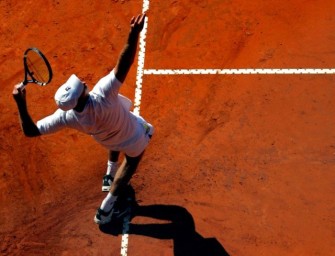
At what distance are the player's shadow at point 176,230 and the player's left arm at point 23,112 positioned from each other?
1.97m

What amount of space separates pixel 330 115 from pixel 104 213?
3756mm

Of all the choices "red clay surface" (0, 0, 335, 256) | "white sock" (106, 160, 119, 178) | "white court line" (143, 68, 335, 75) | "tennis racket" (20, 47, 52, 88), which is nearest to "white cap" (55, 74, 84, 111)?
"tennis racket" (20, 47, 52, 88)

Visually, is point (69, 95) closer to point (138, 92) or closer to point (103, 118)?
point (103, 118)

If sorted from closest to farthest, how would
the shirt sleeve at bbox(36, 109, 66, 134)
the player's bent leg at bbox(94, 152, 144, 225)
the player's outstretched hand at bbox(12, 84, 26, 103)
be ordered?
the player's outstretched hand at bbox(12, 84, 26, 103) < the shirt sleeve at bbox(36, 109, 66, 134) < the player's bent leg at bbox(94, 152, 144, 225)

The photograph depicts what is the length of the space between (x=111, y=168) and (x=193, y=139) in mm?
1345

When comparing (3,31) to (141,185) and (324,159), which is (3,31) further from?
(324,159)

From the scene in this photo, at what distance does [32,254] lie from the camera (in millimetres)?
7211

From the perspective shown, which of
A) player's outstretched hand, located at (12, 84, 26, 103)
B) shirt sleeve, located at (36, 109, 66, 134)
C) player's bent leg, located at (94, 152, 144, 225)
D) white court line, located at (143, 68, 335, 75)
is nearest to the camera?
player's outstretched hand, located at (12, 84, 26, 103)

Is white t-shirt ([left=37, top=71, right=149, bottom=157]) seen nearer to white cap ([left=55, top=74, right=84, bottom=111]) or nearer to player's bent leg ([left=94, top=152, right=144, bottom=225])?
white cap ([left=55, top=74, right=84, bottom=111])

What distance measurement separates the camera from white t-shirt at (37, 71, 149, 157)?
607 cm

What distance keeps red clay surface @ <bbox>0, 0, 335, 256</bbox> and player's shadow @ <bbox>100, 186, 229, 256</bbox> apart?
0.05 ft

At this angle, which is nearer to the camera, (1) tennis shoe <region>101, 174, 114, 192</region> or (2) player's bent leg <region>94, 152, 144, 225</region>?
(2) player's bent leg <region>94, 152, 144, 225</region>

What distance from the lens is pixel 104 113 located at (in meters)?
6.11

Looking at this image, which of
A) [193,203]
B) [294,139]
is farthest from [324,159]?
[193,203]
